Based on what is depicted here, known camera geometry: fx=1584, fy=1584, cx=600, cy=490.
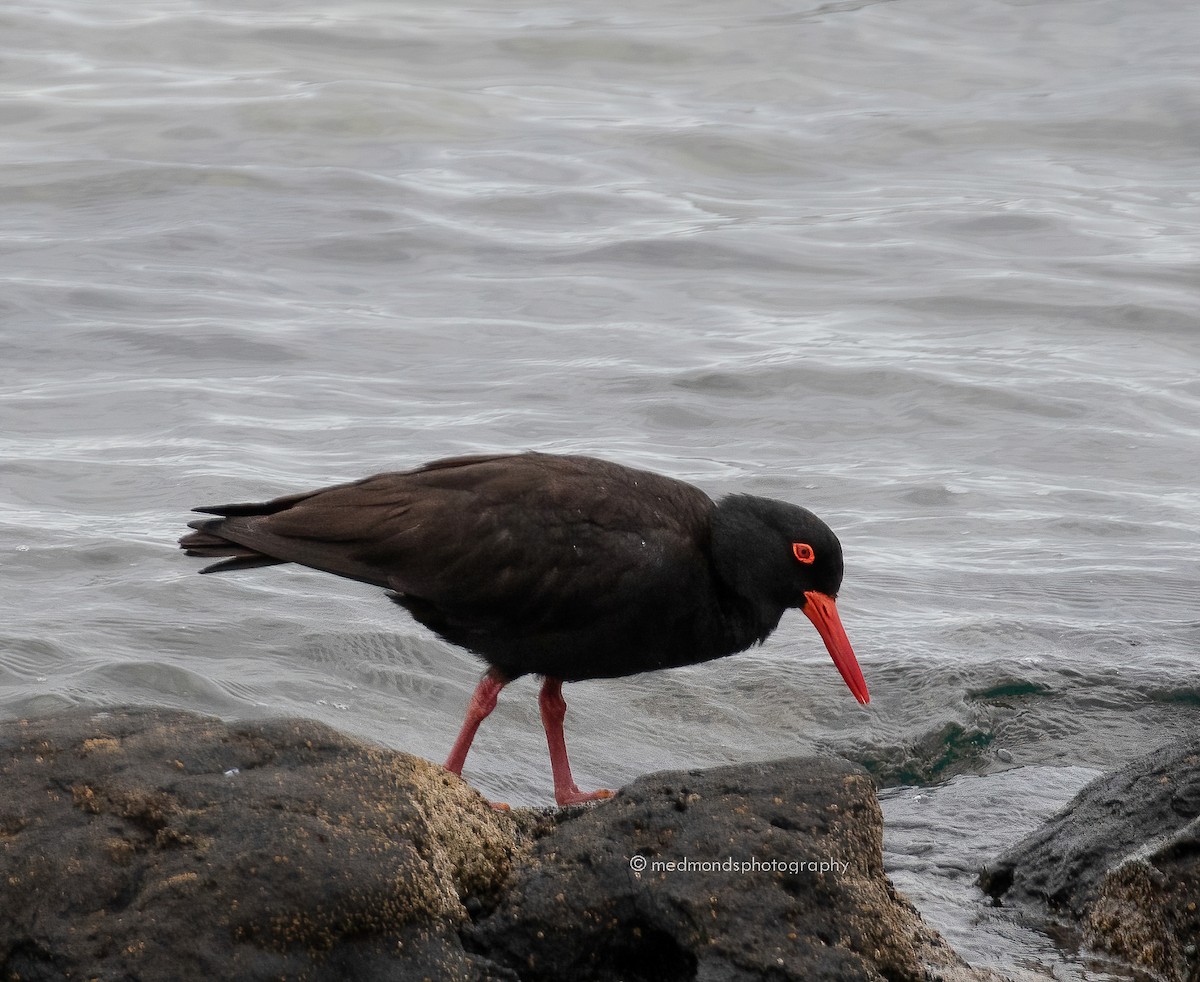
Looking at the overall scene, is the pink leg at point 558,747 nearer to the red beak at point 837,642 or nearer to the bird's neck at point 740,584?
the bird's neck at point 740,584

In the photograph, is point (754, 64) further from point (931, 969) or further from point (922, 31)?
point (931, 969)

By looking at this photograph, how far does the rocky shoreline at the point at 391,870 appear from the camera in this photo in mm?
3225

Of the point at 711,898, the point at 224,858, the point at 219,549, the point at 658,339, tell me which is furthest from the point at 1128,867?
the point at 658,339

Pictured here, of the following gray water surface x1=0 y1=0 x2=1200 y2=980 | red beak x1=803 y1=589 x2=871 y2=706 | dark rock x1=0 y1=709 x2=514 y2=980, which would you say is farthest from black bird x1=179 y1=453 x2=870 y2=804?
dark rock x1=0 y1=709 x2=514 y2=980

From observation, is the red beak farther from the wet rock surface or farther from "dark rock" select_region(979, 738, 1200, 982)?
the wet rock surface

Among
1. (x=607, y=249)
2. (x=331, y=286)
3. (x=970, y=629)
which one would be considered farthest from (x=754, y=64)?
(x=970, y=629)

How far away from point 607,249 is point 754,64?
7356 mm

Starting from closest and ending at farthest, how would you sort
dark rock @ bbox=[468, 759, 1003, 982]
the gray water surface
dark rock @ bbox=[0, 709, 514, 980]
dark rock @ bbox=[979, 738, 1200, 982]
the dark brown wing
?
dark rock @ bbox=[0, 709, 514, 980] → dark rock @ bbox=[468, 759, 1003, 982] → dark rock @ bbox=[979, 738, 1200, 982] → the dark brown wing → the gray water surface

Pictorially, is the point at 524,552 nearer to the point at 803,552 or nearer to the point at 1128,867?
the point at 803,552

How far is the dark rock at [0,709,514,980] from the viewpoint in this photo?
3199mm

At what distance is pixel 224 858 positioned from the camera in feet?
10.7

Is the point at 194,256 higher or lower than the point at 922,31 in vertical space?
lower

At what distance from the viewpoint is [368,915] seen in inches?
129

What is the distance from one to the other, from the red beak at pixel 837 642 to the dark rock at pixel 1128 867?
984mm
